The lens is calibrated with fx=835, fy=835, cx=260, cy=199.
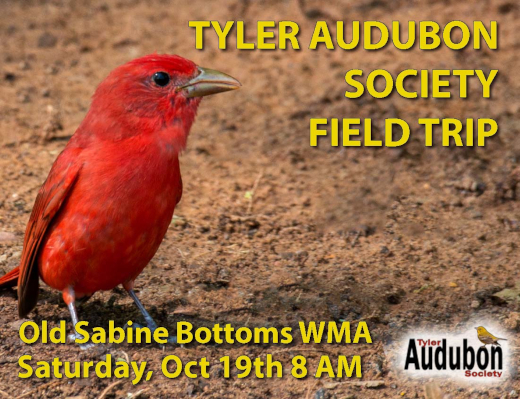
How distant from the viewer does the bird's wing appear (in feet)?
13.3

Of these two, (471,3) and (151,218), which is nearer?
(151,218)

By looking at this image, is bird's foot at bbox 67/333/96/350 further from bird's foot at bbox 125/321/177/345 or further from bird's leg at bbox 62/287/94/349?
bird's foot at bbox 125/321/177/345

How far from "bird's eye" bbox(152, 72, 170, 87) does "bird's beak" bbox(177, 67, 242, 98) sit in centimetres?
7

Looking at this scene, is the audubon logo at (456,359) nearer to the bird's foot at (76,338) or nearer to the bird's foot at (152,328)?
the bird's foot at (152,328)

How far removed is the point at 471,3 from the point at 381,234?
3827 mm

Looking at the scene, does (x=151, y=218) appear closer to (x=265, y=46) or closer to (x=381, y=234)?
(x=381, y=234)

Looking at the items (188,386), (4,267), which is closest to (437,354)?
(188,386)

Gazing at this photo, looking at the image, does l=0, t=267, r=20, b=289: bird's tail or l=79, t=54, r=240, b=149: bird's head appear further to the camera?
l=0, t=267, r=20, b=289: bird's tail

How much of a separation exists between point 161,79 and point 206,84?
23cm

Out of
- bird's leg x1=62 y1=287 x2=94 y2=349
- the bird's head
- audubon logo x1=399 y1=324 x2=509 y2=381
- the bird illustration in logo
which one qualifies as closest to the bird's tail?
bird's leg x1=62 y1=287 x2=94 y2=349

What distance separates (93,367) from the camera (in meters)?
4.12

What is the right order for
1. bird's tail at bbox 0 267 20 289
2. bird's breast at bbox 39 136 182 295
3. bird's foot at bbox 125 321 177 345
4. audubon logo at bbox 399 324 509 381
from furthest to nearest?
bird's tail at bbox 0 267 20 289 < bird's foot at bbox 125 321 177 345 < audubon logo at bbox 399 324 509 381 < bird's breast at bbox 39 136 182 295

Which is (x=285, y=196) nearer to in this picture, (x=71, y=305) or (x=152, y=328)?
(x=152, y=328)

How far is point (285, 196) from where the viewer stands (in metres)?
6.09
